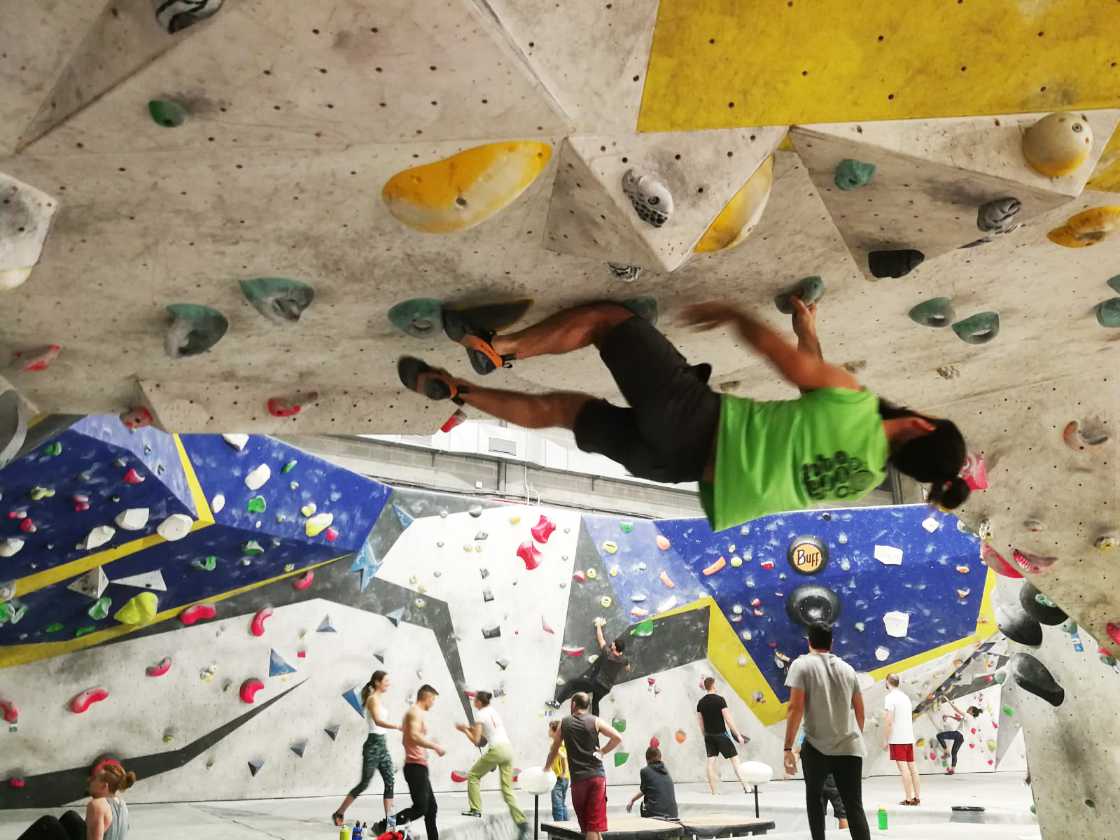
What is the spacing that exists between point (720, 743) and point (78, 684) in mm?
5192

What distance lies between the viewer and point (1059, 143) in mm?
1726

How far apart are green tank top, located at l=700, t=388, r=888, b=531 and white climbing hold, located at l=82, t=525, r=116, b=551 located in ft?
16.2

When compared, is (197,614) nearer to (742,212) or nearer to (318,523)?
(318,523)

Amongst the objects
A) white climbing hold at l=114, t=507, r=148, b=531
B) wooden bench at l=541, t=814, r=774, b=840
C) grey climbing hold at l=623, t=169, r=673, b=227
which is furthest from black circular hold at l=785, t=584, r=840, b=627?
grey climbing hold at l=623, t=169, r=673, b=227

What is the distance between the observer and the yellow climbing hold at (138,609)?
22.3 feet

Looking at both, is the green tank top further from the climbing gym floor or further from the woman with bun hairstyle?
the climbing gym floor

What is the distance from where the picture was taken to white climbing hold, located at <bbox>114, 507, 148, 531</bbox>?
19.5 feet

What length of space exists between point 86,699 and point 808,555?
23.1ft

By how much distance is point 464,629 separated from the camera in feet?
29.8

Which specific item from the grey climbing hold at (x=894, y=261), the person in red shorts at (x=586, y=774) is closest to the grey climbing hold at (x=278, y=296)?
the grey climbing hold at (x=894, y=261)

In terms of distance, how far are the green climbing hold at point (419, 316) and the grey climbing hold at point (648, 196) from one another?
0.78 m

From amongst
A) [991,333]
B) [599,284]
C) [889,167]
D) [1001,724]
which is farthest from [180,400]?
[1001,724]

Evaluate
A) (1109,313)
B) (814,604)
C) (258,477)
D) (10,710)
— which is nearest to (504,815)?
(258,477)

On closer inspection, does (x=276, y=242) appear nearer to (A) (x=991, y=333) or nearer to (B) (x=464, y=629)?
(A) (x=991, y=333)
